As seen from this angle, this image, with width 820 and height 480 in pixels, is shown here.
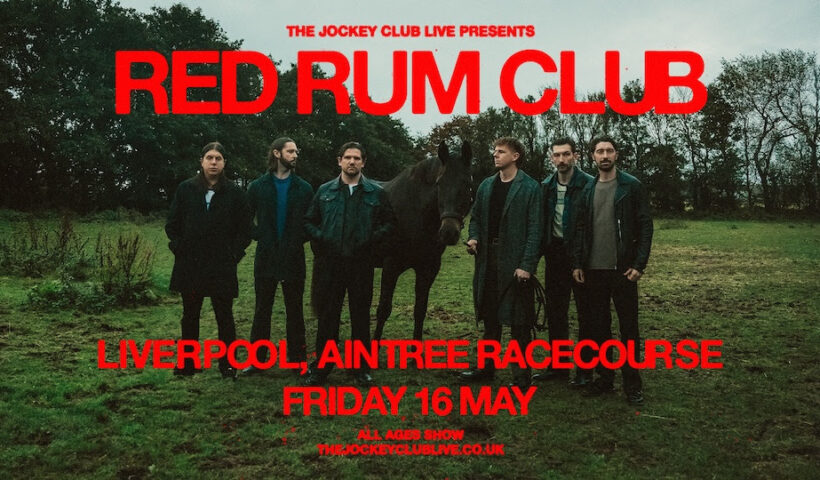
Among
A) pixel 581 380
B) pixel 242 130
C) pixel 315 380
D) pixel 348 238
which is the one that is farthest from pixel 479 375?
pixel 242 130

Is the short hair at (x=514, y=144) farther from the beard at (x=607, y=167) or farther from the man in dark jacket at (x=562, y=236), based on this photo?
the beard at (x=607, y=167)

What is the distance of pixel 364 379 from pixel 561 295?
2021 millimetres

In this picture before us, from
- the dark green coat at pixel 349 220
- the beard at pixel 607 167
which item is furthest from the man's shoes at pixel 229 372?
the beard at pixel 607 167

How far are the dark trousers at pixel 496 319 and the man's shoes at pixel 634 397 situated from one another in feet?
2.73

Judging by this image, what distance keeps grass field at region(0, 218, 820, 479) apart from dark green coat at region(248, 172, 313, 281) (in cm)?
100

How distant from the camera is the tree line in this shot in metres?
27.1

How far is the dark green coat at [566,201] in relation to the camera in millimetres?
4988

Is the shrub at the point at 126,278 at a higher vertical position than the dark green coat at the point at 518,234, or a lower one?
lower

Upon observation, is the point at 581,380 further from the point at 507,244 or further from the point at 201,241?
the point at 201,241

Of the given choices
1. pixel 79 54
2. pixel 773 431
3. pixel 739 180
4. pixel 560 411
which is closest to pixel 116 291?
pixel 560 411

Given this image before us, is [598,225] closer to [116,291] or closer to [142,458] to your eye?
[142,458]

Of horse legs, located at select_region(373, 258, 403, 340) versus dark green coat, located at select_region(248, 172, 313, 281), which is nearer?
dark green coat, located at select_region(248, 172, 313, 281)

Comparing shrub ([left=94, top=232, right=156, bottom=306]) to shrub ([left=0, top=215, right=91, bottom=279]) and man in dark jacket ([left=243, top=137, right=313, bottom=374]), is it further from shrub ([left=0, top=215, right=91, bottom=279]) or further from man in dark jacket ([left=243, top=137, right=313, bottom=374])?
man in dark jacket ([left=243, top=137, right=313, bottom=374])

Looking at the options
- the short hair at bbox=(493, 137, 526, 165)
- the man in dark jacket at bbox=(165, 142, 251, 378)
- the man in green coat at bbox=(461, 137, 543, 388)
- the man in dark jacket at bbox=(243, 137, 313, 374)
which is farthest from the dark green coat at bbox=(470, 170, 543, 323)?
the man in dark jacket at bbox=(165, 142, 251, 378)
